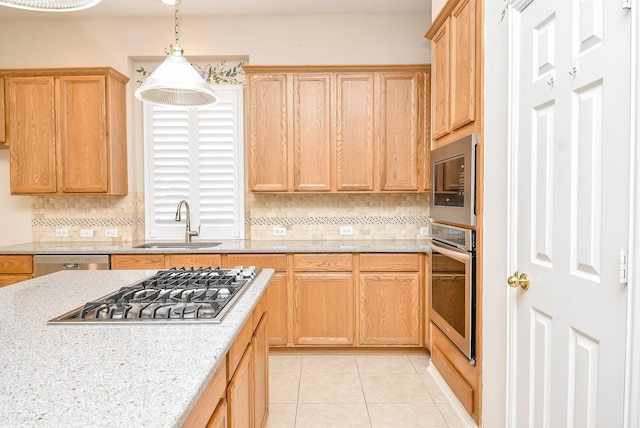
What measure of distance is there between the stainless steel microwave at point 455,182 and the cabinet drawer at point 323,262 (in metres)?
0.83

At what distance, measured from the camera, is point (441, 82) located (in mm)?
2770

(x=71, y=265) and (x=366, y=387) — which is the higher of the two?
(x=71, y=265)

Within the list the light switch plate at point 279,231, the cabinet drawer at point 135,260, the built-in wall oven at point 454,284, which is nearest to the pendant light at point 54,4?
the built-in wall oven at point 454,284

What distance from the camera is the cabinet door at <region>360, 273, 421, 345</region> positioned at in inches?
131

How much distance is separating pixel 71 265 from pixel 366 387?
99.8 inches

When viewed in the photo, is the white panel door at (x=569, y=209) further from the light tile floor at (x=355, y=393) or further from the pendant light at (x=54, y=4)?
the pendant light at (x=54, y=4)

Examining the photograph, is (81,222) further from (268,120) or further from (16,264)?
(268,120)

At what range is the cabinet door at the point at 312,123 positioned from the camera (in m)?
3.57

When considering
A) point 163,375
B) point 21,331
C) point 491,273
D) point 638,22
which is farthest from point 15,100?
point 638,22

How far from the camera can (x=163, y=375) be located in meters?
0.91

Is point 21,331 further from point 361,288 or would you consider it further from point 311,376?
point 361,288

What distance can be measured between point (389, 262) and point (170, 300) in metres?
2.14

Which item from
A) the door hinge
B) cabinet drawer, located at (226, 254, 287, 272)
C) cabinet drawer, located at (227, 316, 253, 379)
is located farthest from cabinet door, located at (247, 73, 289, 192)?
the door hinge

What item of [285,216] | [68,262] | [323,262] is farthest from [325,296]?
[68,262]
